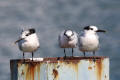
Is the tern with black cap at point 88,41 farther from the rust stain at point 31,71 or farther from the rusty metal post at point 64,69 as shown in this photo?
the rust stain at point 31,71

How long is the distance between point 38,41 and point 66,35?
5.73ft

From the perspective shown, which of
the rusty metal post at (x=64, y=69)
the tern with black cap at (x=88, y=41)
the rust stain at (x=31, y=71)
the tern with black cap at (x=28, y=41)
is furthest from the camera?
the tern with black cap at (x=88, y=41)

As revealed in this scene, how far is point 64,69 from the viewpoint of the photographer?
10047mm

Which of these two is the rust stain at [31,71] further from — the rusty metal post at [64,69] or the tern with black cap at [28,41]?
the tern with black cap at [28,41]

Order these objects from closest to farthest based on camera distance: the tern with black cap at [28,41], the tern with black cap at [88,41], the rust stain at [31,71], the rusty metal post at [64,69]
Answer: the rusty metal post at [64,69] → the rust stain at [31,71] → the tern with black cap at [28,41] → the tern with black cap at [88,41]

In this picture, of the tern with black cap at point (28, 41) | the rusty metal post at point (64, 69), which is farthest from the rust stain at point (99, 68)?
the tern with black cap at point (28, 41)

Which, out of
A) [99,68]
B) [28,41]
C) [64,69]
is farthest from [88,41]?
[64,69]

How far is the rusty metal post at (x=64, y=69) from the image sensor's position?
32.7ft

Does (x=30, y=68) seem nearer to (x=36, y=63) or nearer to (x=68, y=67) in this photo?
(x=36, y=63)

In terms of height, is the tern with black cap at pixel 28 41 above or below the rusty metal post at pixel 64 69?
Result: above

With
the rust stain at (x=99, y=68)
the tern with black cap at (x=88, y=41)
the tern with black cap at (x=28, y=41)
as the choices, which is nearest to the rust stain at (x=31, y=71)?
the rust stain at (x=99, y=68)

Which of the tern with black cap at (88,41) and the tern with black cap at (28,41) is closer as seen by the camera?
the tern with black cap at (28,41)

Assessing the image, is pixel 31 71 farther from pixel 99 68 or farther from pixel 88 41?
pixel 88 41

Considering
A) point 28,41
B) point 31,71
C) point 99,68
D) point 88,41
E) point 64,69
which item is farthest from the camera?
point 88,41
